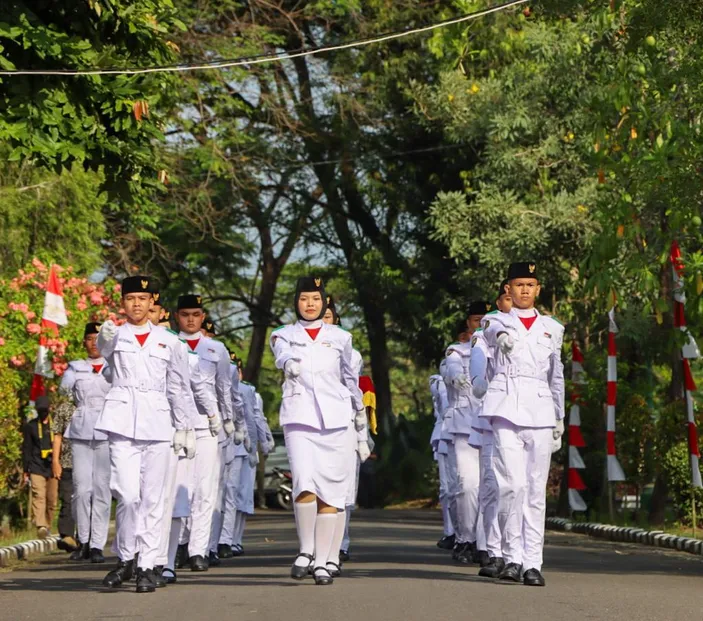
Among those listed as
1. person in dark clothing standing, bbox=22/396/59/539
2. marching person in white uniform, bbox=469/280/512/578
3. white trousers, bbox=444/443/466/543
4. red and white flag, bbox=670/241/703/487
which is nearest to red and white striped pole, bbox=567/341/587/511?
red and white flag, bbox=670/241/703/487

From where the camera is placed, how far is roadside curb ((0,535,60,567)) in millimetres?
17641

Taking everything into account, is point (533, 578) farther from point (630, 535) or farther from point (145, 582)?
point (630, 535)

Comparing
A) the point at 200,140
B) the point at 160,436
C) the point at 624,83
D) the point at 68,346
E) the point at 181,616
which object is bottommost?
the point at 181,616

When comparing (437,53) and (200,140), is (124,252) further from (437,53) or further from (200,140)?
(437,53)

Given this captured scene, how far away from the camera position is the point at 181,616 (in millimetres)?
Result: 10297

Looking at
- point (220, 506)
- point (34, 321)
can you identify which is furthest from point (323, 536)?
point (34, 321)

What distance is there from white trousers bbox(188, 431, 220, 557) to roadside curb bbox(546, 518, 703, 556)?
17.6 feet

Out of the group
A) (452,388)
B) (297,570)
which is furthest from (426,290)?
(297,570)

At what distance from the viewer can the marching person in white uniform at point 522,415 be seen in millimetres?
12555

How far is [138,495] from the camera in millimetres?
12367

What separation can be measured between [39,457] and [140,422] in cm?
845

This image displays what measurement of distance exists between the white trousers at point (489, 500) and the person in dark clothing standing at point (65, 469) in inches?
218

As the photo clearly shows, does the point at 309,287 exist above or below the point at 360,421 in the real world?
above

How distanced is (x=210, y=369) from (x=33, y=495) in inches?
255
